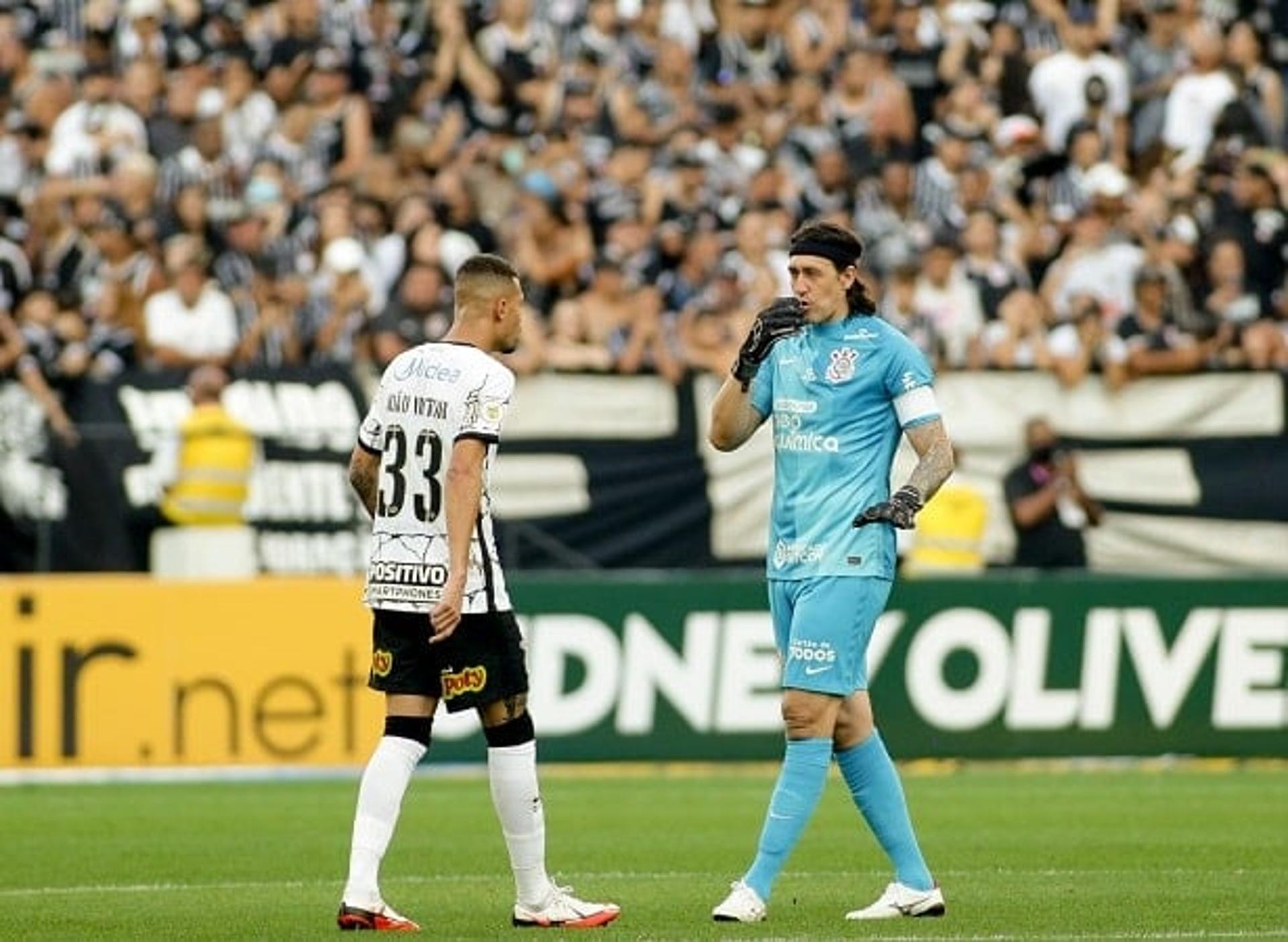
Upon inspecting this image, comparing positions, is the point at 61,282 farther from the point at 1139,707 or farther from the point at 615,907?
the point at 615,907

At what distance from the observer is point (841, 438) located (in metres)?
10.3

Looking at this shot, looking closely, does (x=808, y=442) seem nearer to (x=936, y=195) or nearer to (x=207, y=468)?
(x=207, y=468)

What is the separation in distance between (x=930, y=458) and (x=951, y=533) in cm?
1060

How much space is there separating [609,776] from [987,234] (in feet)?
19.8

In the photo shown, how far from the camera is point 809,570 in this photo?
33.6 feet

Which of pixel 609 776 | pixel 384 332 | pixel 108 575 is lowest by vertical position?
pixel 609 776

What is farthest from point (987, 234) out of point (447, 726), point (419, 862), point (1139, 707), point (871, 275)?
point (419, 862)

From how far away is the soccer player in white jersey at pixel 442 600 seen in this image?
9969mm

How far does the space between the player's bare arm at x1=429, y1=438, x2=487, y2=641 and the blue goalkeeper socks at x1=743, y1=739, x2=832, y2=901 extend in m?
1.24

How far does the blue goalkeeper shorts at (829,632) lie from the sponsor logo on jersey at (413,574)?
1.20 metres

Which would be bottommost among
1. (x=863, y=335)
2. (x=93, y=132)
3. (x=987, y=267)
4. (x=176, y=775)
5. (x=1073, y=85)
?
(x=176, y=775)

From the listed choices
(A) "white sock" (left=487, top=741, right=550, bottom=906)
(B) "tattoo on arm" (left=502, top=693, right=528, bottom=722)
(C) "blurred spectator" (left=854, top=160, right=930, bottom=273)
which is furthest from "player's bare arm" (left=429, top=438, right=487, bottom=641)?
(C) "blurred spectator" (left=854, top=160, right=930, bottom=273)

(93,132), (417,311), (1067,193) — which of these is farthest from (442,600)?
(1067,193)

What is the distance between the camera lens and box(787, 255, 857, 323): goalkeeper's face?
10320 mm
